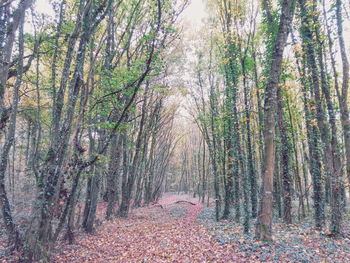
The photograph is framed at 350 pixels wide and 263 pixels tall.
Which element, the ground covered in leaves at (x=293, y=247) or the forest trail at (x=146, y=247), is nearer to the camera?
the ground covered in leaves at (x=293, y=247)

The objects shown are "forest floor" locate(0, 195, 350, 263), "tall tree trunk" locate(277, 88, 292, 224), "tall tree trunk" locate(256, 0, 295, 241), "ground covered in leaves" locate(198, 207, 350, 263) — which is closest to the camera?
"ground covered in leaves" locate(198, 207, 350, 263)

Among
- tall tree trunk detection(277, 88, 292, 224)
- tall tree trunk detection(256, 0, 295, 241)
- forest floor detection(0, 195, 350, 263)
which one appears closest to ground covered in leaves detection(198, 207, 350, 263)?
forest floor detection(0, 195, 350, 263)

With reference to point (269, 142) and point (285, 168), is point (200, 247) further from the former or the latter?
point (285, 168)

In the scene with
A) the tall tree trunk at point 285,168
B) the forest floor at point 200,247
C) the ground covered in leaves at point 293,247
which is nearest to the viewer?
the ground covered in leaves at point 293,247

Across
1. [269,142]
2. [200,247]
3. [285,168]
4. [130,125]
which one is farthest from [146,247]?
[285,168]

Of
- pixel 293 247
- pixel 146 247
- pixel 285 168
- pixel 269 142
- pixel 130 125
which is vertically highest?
pixel 130 125

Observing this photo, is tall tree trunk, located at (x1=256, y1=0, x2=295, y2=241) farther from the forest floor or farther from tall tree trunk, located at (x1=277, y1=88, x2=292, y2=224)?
Result: tall tree trunk, located at (x1=277, y1=88, x2=292, y2=224)

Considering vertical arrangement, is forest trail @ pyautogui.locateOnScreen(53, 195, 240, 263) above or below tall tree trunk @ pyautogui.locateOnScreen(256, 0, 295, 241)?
below

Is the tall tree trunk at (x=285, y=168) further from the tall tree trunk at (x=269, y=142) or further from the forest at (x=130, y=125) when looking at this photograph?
the tall tree trunk at (x=269, y=142)

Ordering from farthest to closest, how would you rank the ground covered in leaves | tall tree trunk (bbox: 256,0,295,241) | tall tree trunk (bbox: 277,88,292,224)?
tall tree trunk (bbox: 277,88,292,224)
tall tree trunk (bbox: 256,0,295,241)
the ground covered in leaves

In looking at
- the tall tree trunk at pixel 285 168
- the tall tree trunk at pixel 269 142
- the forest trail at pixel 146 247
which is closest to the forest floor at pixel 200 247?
the forest trail at pixel 146 247

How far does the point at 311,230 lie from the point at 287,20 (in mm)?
7766

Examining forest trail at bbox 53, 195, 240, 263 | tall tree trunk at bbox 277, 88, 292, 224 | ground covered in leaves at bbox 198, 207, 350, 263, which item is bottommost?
forest trail at bbox 53, 195, 240, 263

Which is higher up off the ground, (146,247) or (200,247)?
(200,247)
